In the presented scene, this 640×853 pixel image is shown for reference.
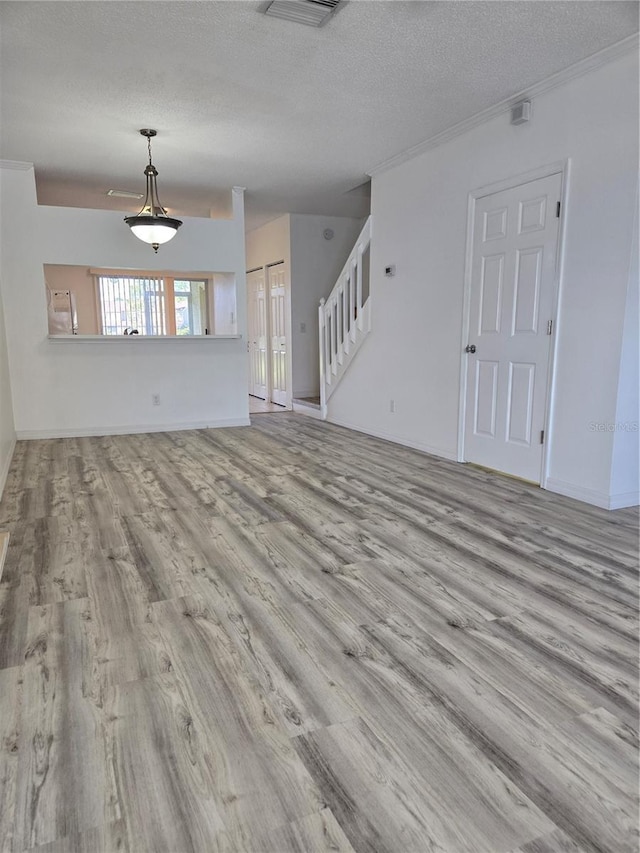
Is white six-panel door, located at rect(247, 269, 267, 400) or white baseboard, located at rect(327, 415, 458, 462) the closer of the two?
white baseboard, located at rect(327, 415, 458, 462)

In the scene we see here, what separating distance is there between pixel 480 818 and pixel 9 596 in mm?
1972

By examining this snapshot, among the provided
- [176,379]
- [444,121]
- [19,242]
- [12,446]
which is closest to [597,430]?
[444,121]

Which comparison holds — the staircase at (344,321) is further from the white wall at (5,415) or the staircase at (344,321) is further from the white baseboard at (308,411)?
the white wall at (5,415)

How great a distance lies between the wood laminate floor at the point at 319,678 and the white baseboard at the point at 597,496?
0.41 feet

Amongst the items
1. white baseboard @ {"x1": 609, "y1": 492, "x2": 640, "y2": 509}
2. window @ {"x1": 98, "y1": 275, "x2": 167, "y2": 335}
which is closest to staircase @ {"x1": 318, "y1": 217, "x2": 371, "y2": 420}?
white baseboard @ {"x1": 609, "y1": 492, "x2": 640, "y2": 509}

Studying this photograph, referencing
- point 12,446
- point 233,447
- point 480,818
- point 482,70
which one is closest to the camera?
point 480,818

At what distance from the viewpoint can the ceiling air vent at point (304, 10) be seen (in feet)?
8.27

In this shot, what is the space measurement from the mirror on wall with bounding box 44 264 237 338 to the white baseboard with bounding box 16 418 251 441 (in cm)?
215

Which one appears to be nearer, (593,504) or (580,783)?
(580,783)

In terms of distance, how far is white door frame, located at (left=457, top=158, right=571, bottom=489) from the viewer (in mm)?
3369

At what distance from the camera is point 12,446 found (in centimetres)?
480

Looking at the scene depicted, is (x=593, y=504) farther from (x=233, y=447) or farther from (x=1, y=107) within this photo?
(x=1, y=107)

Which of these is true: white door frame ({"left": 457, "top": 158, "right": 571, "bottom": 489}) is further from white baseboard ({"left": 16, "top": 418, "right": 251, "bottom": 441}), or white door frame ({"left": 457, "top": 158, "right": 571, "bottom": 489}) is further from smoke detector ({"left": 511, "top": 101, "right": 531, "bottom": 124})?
white baseboard ({"left": 16, "top": 418, "right": 251, "bottom": 441})

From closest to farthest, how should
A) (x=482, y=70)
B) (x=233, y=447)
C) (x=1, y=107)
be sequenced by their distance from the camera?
(x=482, y=70) → (x=1, y=107) → (x=233, y=447)
